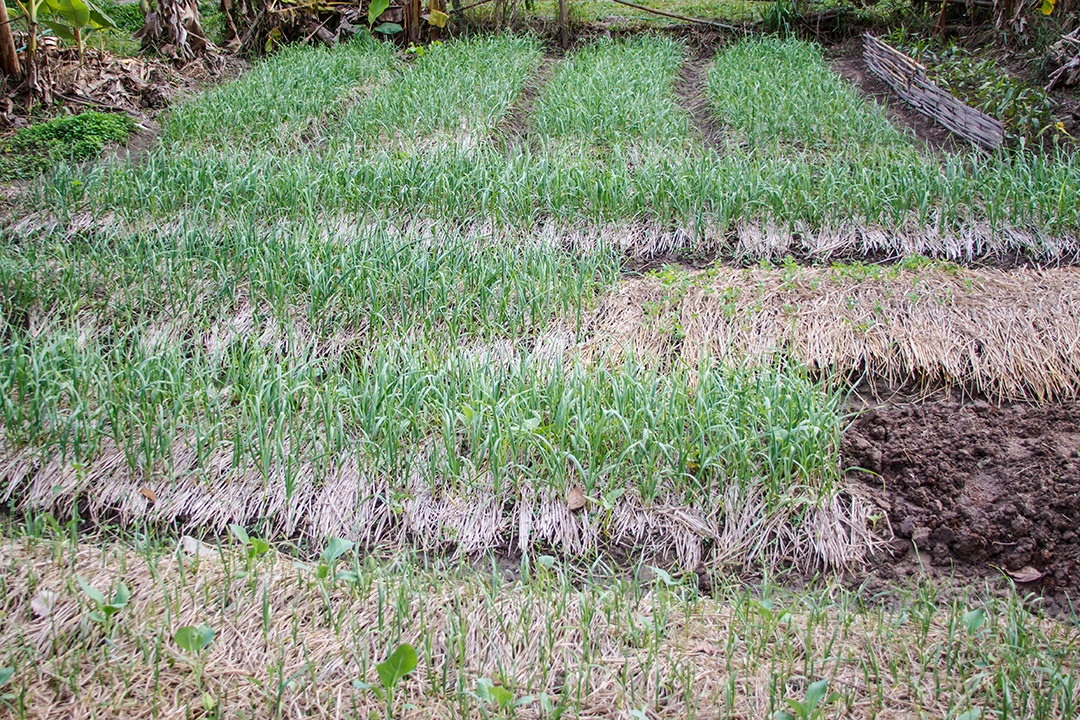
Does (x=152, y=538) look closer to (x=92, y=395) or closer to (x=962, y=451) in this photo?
(x=92, y=395)

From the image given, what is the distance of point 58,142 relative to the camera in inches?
217

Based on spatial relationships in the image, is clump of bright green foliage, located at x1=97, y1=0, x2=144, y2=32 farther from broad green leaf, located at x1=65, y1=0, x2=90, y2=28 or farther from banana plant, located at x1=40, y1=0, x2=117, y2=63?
broad green leaf, located at x1=65, y1=0, x2=90, y2=28

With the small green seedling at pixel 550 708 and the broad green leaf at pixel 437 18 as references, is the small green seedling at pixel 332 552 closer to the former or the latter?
the small green seedling at pixel 550 708

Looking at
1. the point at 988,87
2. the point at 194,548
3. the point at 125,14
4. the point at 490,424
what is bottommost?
the point at 194,548

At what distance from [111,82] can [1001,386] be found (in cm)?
679

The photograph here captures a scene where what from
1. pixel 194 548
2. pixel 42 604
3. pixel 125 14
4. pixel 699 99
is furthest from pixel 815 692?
pixel 125 14

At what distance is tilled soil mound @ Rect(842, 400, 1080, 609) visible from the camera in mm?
2418

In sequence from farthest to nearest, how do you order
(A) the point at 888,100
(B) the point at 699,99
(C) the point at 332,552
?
(B) the point at 699,99 < (A) the point at 888,100 < (C) the point at 332,552

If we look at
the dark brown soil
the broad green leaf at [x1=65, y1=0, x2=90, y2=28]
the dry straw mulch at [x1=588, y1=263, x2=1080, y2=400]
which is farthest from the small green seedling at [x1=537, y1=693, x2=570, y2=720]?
the broad green leaf at [x1=65, y1=0, x2=90, y2=28]

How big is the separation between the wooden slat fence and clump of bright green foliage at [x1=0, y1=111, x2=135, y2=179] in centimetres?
597

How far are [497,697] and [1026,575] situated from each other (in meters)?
1.63

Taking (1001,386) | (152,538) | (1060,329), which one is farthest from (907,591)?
(152,538)

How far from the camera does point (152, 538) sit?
97.2 inches

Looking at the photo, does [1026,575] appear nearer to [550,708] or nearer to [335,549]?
[550,708]
